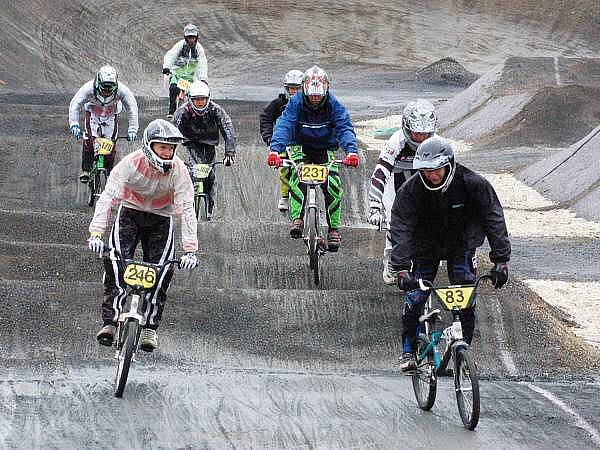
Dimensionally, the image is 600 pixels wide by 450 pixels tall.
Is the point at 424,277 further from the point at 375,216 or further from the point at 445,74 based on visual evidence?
the point at 445,74

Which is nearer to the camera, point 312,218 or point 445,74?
point 312,218

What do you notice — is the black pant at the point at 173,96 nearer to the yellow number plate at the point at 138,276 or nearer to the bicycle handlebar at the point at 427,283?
the yellow number plate at the point at 138,276

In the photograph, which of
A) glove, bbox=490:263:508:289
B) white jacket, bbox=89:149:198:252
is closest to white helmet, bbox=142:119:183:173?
white jacket, bbox=89:149:198:252

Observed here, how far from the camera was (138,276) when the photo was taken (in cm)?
822

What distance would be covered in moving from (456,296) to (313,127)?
5.29 m

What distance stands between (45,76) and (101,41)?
546 centimetres

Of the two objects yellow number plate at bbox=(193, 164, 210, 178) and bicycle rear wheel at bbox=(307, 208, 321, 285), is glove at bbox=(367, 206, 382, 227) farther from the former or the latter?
yellow number plate at bbox=(193, 164, 210, 178)

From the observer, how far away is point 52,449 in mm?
6902

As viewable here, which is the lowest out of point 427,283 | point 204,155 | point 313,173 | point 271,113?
point 427,283

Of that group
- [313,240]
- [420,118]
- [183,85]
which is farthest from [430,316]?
[183,85]

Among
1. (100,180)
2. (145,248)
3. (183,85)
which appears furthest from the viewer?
(183,85)

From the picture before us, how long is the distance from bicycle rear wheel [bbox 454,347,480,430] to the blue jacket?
516 centimetres

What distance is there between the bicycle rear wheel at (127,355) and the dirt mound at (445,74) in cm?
3025

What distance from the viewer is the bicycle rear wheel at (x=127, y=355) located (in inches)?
317
